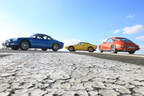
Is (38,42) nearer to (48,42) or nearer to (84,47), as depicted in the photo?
(48,42)

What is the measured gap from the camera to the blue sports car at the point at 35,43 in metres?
11.5

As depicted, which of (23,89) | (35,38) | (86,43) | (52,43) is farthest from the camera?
(86,43)

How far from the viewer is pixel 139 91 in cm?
168

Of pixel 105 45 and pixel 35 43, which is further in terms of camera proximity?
pixel 105 45

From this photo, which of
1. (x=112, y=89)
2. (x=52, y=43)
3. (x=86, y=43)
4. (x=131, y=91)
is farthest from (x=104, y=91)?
(x=86, y=43)

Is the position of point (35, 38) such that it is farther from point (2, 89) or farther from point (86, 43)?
point (2, 89)

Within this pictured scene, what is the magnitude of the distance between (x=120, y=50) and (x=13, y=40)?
8752 millimetres

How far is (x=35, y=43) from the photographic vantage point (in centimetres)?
1241

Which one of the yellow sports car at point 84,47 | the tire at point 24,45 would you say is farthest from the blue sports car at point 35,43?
the yellow sports car at point 84,47

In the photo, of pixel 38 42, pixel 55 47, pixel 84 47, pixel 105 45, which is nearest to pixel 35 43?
pixel 38 42

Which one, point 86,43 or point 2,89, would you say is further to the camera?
point 86,43

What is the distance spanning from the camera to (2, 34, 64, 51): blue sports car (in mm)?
11500

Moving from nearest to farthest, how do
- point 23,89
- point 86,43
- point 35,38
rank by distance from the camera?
1. point 23,89
2. point 35,38
3. point 86,43

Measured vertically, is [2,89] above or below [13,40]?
below
